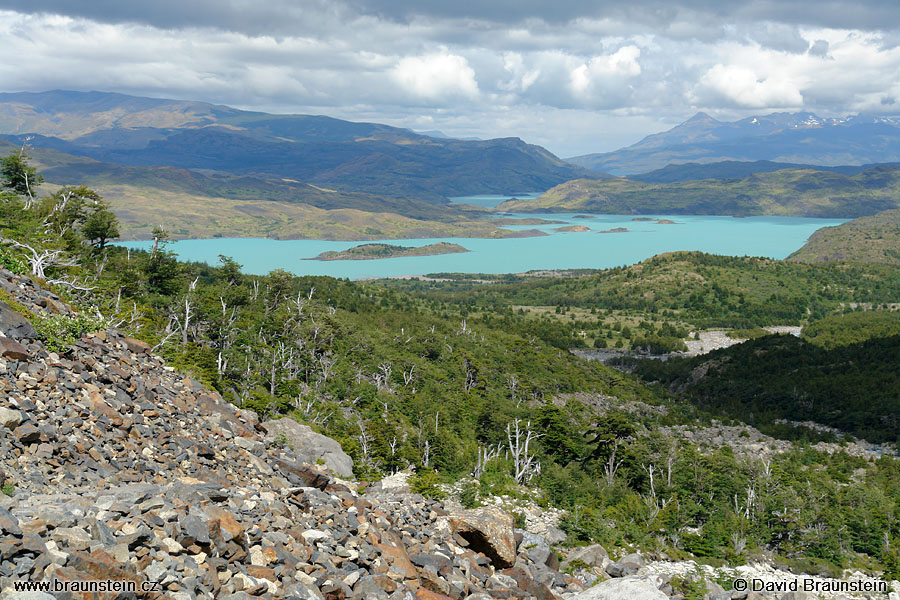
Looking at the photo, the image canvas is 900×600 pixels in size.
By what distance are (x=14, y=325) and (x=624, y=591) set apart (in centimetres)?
1799

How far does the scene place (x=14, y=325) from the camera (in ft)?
54.7

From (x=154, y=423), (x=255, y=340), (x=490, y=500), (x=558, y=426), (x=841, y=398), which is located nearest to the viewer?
(x=154, y=423)

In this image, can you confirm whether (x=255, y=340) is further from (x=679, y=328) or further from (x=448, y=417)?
(x=679, y=328)

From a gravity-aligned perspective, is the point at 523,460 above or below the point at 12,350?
below

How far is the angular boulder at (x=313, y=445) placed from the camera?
2461 centimetres

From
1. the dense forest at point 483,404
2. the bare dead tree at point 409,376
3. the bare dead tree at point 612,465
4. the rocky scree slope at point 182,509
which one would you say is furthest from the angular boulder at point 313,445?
the bare dead tree at point 409,376

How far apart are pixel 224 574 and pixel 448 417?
3971cm

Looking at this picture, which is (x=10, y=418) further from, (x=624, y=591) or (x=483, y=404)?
(x=483, y=404)

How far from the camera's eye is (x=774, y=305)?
554 ft

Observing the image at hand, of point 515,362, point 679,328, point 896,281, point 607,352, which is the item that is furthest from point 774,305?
point 515,362

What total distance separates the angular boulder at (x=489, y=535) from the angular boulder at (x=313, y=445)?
835 cm

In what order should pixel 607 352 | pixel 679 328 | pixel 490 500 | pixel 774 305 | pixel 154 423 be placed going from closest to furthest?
pixel 154 423 → pixel 490 500 → pixel 607 352 → pixel 679 328 → pixel 774 305

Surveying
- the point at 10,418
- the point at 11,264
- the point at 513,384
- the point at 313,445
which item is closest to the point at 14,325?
the point at 10,418

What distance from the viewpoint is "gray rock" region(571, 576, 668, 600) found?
16.3 metres
